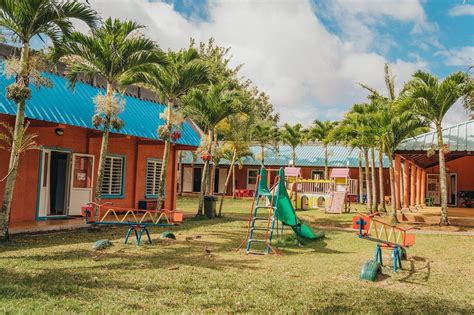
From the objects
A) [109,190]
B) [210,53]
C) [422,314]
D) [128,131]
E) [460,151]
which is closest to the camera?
[422,314]

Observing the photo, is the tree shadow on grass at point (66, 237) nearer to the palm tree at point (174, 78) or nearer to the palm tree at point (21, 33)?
the palm tree at point (21, 33)

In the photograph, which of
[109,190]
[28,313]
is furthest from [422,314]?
[109,190]

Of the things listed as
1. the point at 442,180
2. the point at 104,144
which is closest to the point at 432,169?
the point at 442,180

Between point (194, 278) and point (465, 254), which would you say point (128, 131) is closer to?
point (194, 278)

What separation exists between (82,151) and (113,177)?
1.86 m

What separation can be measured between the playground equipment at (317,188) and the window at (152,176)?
30.2ft

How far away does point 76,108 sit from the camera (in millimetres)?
12914

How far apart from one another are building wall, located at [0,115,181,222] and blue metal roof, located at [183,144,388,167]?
60.9 feet

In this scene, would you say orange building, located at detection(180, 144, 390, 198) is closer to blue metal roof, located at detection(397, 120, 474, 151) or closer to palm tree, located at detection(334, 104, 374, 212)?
palm tree, located at detection(334, 104, 374, 212)

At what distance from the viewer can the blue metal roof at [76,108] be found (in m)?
11.4

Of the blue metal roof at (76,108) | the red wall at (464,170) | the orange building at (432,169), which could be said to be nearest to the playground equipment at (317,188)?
the orange building at (432,169)

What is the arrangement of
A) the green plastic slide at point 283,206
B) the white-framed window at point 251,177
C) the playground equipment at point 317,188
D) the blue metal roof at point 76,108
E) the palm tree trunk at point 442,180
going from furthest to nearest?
the white-framed window at point 251,177
the playground equipment at point 317,188
the palm tree trunk at point 442,180
the blue metal roof at point 76,108
the green plastic slide at point 283,206

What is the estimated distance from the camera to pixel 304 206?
89.4 ft

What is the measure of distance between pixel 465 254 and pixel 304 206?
1675 cm
